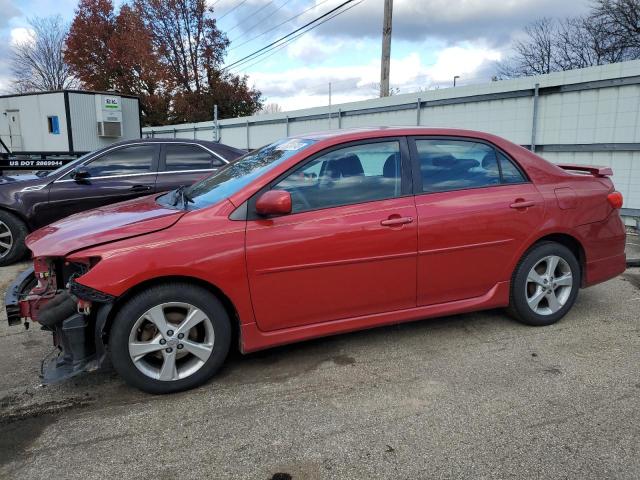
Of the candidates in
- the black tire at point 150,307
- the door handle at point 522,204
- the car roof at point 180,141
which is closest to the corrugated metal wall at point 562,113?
the car roof at point 180,141

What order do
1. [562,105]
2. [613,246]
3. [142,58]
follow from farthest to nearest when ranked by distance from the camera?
1. [142,58]
2. [562,105]
3. [613,246]

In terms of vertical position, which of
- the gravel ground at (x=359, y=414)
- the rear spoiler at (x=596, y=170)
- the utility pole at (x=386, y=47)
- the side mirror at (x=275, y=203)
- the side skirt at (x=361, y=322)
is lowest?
the gravel ground at (x=359, y=414)

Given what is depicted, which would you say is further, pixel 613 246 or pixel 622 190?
pixel 622 190

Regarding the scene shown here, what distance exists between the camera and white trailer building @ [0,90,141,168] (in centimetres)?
1530

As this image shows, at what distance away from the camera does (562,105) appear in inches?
330

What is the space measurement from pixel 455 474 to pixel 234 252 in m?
1.71

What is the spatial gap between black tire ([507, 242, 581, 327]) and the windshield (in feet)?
6.48

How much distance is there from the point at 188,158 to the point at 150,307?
4002mm

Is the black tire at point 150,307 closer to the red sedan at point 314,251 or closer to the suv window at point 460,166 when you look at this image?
the red sedan at point 314,251

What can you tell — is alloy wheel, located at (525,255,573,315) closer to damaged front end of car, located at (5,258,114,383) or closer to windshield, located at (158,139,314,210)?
windshield, located at (158,139,314,210)

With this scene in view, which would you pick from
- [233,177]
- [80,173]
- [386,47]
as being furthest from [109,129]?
[233,177]

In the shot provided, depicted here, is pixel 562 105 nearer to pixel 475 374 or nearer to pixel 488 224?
pixel 488 224

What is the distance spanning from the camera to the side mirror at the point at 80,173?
5.90 meters

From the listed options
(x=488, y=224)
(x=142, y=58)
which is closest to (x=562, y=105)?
(x=488, y=224)
